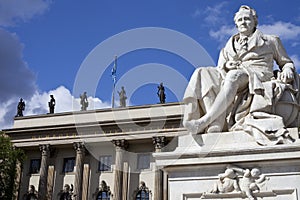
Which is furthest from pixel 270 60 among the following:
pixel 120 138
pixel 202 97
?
pixel 120 138

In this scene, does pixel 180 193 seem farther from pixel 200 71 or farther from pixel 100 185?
pixel 100 185

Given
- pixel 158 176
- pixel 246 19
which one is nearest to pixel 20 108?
pixel 158 176

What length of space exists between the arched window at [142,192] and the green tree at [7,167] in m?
10.4

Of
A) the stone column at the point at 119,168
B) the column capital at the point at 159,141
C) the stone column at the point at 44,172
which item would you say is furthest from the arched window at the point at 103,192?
the column capital at the point at 159,141

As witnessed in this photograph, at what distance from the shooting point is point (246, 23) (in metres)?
5.72

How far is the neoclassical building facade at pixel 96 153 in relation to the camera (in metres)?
39.8

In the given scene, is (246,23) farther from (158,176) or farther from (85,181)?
(85,181)

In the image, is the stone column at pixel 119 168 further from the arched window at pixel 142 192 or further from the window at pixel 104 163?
the window at pixel 104 163

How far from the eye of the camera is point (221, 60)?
5.79 m

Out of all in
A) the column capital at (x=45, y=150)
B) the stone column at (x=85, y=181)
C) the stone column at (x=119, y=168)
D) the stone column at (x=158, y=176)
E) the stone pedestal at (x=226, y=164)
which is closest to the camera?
the stone pedestal at (x=226, y=164)

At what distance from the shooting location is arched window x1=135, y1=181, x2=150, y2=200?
132 ft

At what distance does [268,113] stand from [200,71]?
0.89m

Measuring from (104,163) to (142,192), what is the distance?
468cm

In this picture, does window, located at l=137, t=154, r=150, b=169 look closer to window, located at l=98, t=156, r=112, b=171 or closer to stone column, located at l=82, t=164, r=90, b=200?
window, located at l=98, t=156, r=112, b=171
